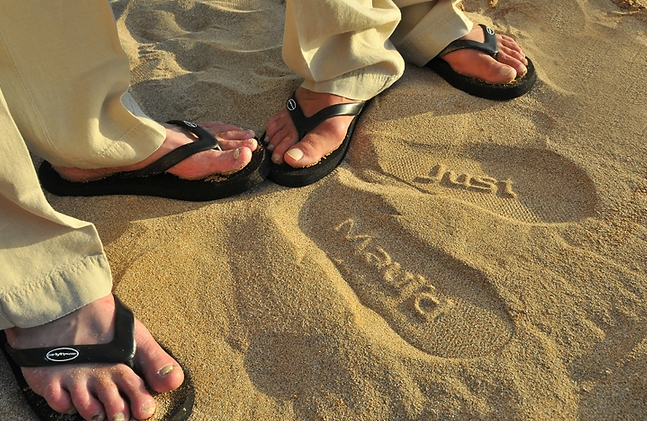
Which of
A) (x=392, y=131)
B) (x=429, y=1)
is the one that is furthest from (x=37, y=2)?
(x=429, y=1)

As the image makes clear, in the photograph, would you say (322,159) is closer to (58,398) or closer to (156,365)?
(156,365)

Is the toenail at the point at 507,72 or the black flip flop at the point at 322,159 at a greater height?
the toenail at the point at 507,72

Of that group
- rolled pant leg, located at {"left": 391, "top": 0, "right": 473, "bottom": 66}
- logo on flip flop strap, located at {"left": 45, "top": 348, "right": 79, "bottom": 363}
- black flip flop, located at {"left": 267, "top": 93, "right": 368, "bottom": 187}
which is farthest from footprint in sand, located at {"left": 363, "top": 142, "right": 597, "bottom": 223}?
logo on flip flop strap, located at {"left": 45, "top": 348, "right": 79, "bottom": 363}

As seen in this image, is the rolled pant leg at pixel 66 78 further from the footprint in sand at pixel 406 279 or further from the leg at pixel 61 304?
the footprint in sand at pixel 406 279

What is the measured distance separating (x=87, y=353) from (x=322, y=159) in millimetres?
882

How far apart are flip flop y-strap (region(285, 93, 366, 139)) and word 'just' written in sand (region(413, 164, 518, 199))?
1.16ft

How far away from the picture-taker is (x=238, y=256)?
147 centimetres

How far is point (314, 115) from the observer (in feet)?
5.93

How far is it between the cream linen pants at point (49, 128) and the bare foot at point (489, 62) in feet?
4.06

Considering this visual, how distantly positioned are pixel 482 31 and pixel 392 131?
2.13 ft

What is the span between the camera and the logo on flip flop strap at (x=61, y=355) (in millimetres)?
1184

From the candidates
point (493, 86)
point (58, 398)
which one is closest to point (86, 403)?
point (58, 398)

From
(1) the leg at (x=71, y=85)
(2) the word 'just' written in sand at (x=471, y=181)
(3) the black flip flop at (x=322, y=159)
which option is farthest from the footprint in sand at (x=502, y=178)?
(1) the leg at (x=71, y=85)

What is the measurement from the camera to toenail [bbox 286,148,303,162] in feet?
5.47
